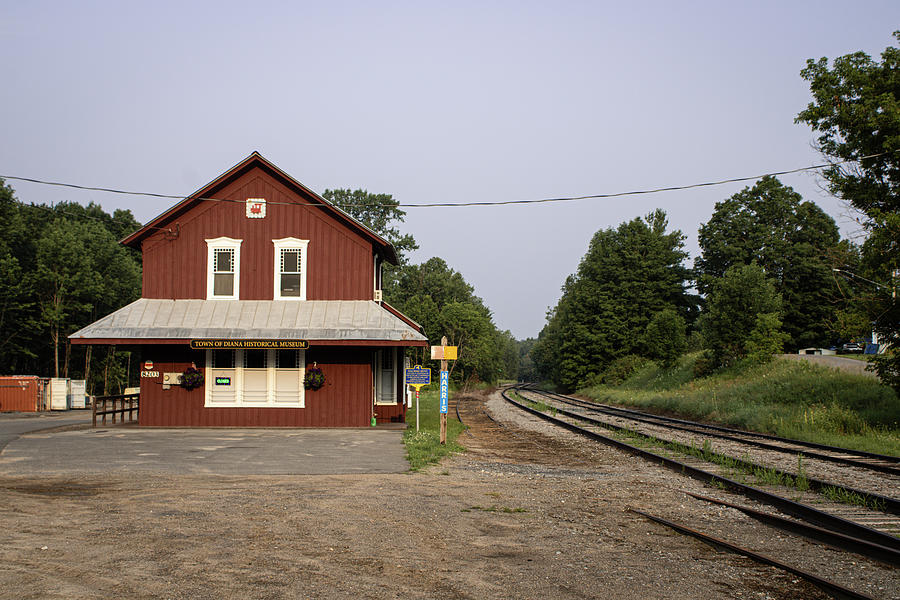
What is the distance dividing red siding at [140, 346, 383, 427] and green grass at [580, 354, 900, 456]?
42.2 ft

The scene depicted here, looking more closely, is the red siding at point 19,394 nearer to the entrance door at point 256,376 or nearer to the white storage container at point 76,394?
the white storage container at point 76,394

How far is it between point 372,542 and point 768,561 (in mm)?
4081

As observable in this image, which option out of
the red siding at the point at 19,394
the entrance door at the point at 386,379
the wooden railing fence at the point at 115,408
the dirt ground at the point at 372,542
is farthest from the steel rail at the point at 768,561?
the red siding at the point at 19,394

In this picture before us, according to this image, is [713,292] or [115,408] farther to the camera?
[713,292]

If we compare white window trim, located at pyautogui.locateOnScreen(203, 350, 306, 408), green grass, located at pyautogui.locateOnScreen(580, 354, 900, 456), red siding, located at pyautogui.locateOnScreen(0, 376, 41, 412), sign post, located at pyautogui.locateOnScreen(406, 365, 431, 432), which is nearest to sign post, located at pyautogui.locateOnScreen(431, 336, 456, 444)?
sign post, located at pyautogui.locateOnScreen(406, 365, 431, 432)

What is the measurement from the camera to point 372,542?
26.0 feet

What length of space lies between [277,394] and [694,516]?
50.0 ft

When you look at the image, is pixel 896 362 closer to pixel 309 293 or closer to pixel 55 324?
pixel 309 293

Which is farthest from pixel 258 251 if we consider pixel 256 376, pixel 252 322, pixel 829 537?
pixel 829 537

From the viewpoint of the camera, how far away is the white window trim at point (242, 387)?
2223 centimetres

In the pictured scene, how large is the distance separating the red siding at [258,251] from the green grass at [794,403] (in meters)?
14.1

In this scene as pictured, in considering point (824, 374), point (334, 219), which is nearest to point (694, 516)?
point (334, 219)

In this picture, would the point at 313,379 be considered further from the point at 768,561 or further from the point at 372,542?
the point at 768,561

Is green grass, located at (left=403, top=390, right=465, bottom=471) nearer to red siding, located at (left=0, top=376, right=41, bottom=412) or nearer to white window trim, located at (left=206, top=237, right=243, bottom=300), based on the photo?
white window trim, located at (left=206, top=237, right=243, bottom=300)
